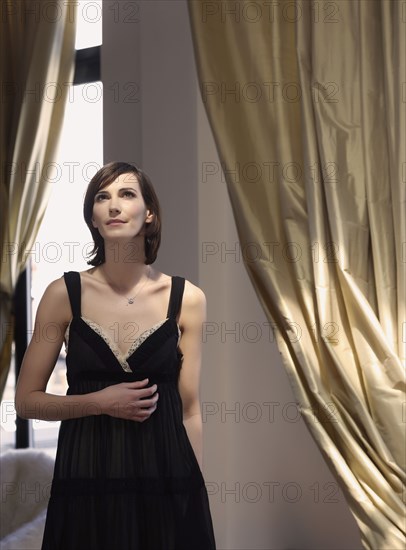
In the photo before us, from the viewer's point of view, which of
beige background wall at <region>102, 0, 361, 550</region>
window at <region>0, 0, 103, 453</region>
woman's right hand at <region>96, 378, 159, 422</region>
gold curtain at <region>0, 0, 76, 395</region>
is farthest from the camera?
window at <region>0, 0, 103, 453</region>

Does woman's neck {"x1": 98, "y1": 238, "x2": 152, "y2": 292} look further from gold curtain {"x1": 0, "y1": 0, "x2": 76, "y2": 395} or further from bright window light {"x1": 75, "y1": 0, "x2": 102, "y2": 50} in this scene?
bright window light {"x1": 75, "y1": 0, "x2": 102, "y2": 50}

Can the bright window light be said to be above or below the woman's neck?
above

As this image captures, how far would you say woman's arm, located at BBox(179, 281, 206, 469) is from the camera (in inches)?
69.9

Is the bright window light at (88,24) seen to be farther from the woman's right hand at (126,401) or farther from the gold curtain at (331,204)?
the woman's right hand at (126,401)

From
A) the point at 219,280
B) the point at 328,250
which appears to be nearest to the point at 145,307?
the point at 328,250

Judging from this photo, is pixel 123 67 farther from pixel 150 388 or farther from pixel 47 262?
pixel 150 388

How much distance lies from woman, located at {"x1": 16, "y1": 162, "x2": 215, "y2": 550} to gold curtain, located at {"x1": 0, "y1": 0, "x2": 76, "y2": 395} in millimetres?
1757

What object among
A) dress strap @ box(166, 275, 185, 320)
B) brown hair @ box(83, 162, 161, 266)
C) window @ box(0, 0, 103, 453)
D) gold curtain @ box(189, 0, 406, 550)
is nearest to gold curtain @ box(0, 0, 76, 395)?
window @ box(0, 0, 103, 453)

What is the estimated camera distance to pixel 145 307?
1.74 m

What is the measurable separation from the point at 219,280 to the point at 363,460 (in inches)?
32.5

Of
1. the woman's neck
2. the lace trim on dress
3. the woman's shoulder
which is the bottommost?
the lace trim on dress

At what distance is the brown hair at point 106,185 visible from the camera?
5.80 feet

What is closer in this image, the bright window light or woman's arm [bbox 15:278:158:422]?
woman's arm [bbox 15:278:158:422]

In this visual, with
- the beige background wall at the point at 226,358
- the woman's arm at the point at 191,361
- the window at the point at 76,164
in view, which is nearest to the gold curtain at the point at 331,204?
the beige background wall at the point at 226,358
